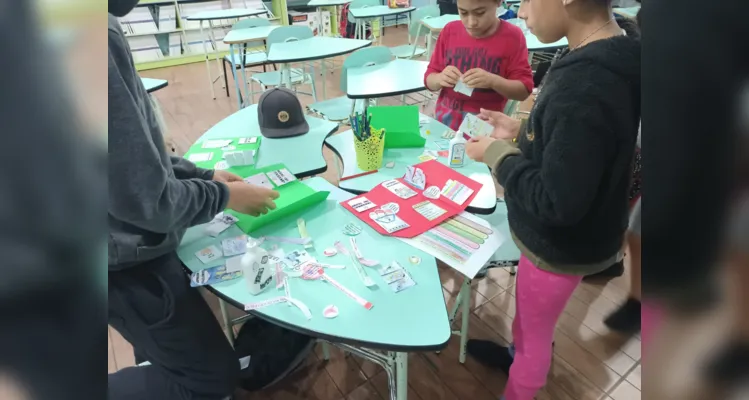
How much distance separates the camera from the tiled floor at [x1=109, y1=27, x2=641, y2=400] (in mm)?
1577

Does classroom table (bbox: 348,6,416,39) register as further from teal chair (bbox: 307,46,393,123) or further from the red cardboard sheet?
the red cardboard sheet

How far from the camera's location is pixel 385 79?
2.32 metres

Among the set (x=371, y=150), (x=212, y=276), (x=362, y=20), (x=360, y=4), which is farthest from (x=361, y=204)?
(x=360, y=4)

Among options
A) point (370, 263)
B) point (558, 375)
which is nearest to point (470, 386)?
point (558, 375)

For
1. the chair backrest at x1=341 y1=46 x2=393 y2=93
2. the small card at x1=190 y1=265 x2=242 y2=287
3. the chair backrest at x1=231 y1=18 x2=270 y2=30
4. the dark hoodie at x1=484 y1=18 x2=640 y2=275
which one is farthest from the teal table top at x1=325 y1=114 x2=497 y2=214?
→ the chair backrest at x1=231 y1=18 x2=270 y2=30

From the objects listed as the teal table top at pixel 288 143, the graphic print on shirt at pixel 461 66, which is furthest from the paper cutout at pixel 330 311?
the graphic print on shirt at pixel 461 66

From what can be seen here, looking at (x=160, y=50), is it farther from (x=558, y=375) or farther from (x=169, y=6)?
(x=558, y=375)

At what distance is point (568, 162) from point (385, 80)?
1639 mm

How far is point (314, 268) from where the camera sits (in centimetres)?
103

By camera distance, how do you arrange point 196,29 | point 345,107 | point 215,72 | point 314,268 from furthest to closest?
point 196,29, point 215,72, point 345,107, point 314,268

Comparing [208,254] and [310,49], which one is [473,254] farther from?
[310,49]

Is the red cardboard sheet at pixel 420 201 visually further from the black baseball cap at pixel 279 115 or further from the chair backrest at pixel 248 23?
the chair backrest at pixel 248 23

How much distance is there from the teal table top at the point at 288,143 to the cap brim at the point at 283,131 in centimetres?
2
